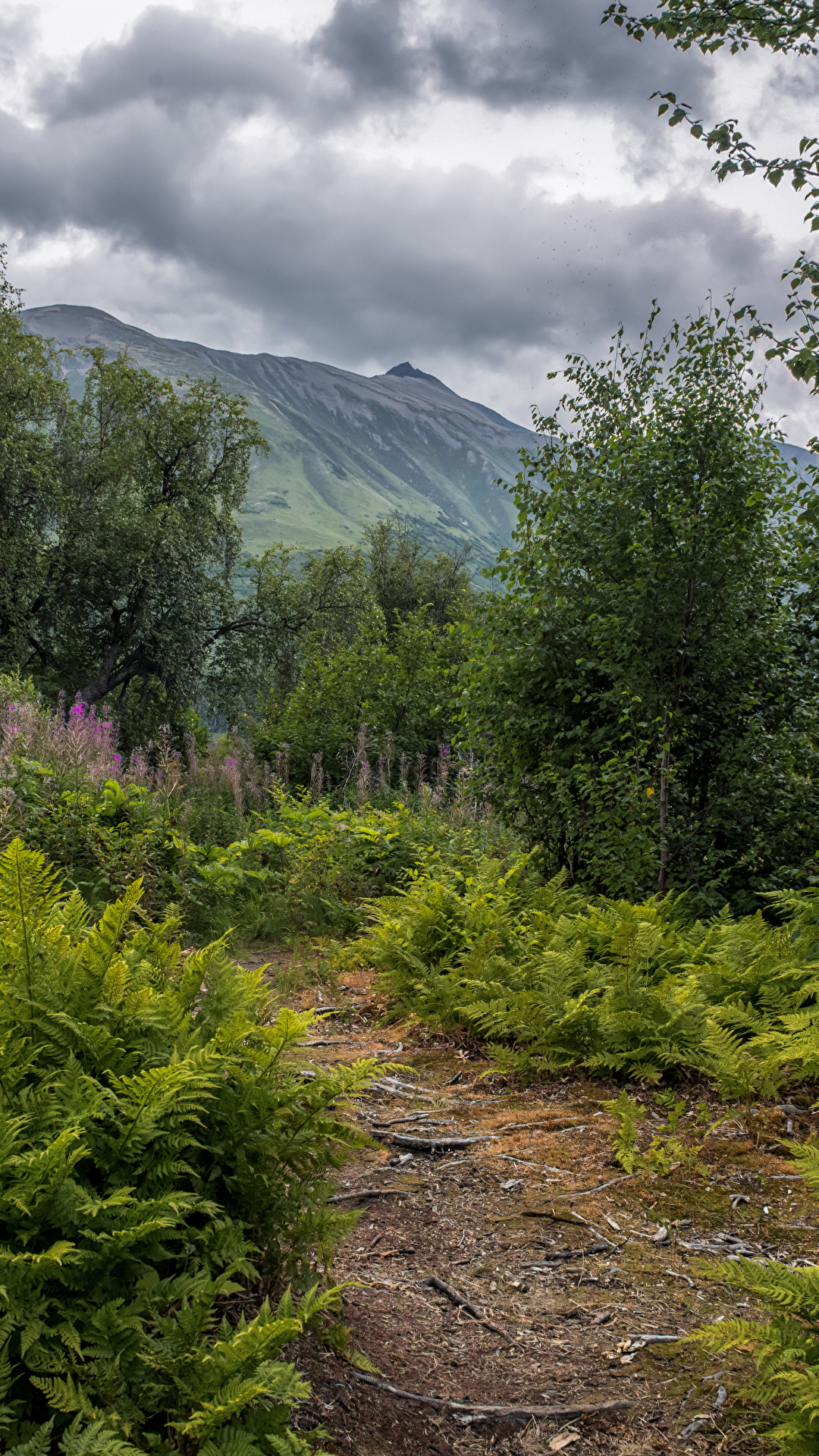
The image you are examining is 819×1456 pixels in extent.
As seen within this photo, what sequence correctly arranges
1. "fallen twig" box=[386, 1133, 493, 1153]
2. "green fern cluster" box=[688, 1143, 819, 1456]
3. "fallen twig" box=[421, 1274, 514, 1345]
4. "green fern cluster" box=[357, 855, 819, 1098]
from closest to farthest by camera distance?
"green fern cluster" box=[688, 1143, 819, 1456] < "fallen twig" box=[421, 1274, 514, 1345] < "fallen twig" box=[386, 1133, 493, 1153] < "green fern cluster" box=[357, 855, 819, 1098]

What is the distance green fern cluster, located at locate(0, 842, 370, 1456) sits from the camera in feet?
5.15

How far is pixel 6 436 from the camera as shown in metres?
21.7

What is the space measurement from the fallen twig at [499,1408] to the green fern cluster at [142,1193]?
8.0 inches

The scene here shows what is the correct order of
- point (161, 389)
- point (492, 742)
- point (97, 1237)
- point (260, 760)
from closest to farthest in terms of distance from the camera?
point (97, 1237) → point (492, 742) → point (260, 760) → point (161, 389)

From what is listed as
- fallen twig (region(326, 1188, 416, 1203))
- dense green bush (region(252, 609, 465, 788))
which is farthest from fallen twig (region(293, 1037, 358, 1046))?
dense green bush (region(252, 609, 465, 788))

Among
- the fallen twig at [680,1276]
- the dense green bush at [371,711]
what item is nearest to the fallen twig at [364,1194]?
the fallen twig at [680,1276]

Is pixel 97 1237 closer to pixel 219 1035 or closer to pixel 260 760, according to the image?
pixel 219 1035

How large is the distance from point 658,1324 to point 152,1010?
161cm

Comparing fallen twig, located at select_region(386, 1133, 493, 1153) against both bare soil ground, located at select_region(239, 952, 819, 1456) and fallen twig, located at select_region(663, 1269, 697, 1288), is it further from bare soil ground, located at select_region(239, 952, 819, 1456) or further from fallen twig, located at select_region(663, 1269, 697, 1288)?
fallen twig, located at select_region(663, 1269, 697, 1288)

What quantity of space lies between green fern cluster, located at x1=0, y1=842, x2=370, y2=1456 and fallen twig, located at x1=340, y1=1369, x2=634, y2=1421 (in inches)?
8.0

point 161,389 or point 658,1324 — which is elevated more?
point 161,389

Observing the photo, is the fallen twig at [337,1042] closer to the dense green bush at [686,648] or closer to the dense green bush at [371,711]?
the dense green bush at [686,648]

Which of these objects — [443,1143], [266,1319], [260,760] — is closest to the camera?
[266,1319]

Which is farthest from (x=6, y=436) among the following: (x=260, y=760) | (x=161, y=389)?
(x=260, y=760)
